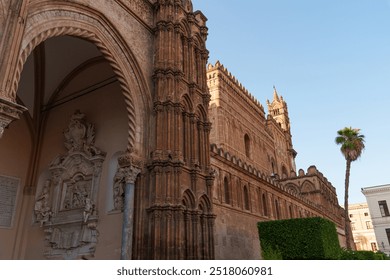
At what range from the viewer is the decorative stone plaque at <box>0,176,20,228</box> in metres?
12.8

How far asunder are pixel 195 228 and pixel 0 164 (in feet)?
29.3

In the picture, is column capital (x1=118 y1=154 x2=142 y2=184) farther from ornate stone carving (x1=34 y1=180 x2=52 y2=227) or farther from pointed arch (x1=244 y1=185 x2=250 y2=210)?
pointed arch (x1=244 y1=185 x2=250 y2=210)

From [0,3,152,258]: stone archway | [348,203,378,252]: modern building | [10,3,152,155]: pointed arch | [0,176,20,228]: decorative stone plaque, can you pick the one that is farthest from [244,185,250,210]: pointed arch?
[348,203,378,252]: modern building

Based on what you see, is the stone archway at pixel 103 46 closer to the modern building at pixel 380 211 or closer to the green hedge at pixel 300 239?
the green hedge at pixel 300 239

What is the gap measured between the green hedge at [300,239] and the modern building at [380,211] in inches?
1225

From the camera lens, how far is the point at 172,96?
1114 centimetres

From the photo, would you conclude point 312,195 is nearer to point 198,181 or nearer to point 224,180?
point 224,180

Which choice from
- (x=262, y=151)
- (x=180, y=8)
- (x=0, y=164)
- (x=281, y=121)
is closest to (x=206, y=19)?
(x=180, y=8)

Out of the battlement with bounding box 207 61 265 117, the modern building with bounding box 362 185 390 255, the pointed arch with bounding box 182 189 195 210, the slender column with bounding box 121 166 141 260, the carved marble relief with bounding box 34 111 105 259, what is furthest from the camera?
the modern building with bounding box 362 185 390 255

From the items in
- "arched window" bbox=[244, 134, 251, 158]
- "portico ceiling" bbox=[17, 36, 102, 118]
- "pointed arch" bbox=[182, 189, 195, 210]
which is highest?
"arched window" bbox=[244, 134, 251, 158]

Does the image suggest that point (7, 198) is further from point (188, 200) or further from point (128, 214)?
point (188, 200)

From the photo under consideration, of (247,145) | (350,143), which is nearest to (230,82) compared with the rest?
(247,145)

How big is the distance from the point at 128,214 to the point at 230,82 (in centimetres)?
2730

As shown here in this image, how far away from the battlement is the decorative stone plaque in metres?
22.5
